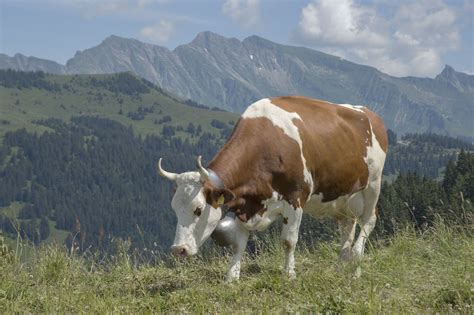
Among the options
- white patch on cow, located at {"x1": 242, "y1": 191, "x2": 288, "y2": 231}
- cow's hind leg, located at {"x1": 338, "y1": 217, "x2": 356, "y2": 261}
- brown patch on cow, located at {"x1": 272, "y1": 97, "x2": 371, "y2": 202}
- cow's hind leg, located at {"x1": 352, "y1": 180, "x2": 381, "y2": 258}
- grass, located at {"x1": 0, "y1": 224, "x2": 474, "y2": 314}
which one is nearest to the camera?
grass, located at {"x1": 0, "y1": 224, "x2": 474, "y2": 314}

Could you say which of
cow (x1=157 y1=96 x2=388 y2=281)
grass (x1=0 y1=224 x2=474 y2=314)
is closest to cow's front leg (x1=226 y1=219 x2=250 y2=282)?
cow (x1=157 y1=96 x2=388 y2=281)

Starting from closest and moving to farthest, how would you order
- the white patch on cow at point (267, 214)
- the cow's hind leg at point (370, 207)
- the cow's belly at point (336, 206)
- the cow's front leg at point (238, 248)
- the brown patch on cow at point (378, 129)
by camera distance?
the cow's front leg at point (238, 248) → the white patch on cow at point (267, 214) → the cow's belly at point (336, 206) → the cow's hind leg at point (370, 207) → the brown patch on cow at point (378, 129)

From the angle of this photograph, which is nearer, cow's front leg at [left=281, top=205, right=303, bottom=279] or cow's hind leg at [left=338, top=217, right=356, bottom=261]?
cow's front leg at [left=281, top=205, right=303, bottom=279]

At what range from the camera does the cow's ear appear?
8.32m

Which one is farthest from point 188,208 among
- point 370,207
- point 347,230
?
point 370,207

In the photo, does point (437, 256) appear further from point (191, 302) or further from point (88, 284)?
point (88, 284)

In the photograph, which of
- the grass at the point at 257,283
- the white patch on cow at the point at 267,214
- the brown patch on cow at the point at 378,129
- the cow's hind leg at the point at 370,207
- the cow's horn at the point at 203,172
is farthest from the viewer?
the brown patch on cow at the point at 378,129

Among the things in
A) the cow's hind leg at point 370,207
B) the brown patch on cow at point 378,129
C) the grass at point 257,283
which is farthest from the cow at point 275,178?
the brown patch on cow at point 378,129

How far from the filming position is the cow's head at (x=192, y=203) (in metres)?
8.09

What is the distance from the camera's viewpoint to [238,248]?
8.98 m

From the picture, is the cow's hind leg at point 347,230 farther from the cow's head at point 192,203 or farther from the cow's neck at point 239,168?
the cow's head at point 192,203

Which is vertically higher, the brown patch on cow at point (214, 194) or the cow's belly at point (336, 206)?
the brown patch on cow at point (214, 194)

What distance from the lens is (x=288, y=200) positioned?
29.0ft

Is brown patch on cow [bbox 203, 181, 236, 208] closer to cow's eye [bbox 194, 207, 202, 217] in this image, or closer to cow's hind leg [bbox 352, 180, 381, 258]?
cow's eye [bbox 194, 207, 202, 217]
